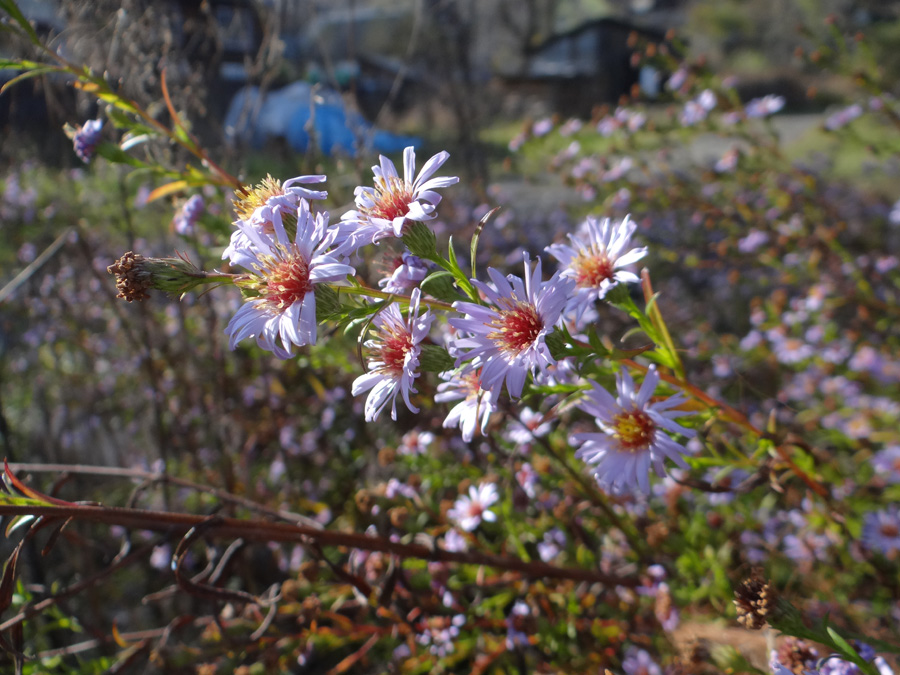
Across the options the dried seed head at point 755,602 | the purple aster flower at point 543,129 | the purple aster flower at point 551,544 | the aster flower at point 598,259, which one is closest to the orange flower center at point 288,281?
the aster flower at point 598,259

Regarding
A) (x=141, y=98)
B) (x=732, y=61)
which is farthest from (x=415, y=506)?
(x=732, y=61)

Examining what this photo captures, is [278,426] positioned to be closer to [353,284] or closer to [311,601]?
[311,601]

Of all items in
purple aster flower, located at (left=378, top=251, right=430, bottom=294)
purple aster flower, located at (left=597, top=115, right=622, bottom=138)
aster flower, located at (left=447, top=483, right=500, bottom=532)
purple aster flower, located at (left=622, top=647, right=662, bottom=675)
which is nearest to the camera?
purple aster flower, located at (left=378, top=251, right=430, bottom=294)

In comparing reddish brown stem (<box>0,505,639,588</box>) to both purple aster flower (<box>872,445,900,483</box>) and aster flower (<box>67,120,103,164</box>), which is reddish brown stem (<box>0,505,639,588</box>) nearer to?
aster flower (<box>67,120,103,164</box>)

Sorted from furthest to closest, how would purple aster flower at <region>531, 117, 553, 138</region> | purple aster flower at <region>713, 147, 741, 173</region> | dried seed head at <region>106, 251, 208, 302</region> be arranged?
purple aster flower at <region>531, 117, 553, 138</region>
purple aster flower at <region>713, 147, 741, 173</region>
dried seed head at <region>106, 251, 208, 302</region>

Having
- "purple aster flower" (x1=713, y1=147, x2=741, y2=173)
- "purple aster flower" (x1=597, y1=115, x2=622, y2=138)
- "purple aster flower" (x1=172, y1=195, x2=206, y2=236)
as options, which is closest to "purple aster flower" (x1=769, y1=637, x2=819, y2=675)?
"purple aster flower" (x1=172, y1=195, x2=206, y2=236)

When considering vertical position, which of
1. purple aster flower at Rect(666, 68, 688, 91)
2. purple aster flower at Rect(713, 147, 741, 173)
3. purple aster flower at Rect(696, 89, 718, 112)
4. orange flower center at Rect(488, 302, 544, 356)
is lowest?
purple aster flower at Rect(713, 147, 741, 173)

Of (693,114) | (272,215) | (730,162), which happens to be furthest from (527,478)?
(730,162)
